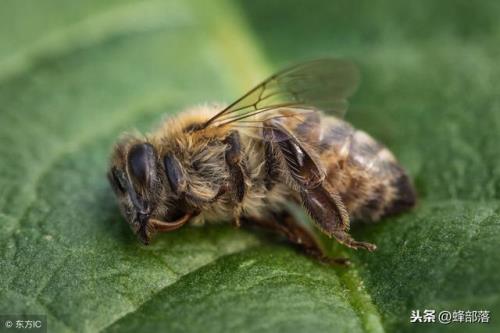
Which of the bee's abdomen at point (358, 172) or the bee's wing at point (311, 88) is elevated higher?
the bee's wing at point (311, 88)

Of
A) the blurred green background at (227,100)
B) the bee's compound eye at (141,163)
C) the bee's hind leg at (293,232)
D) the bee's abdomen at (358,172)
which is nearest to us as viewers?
the blurred green background at (227,100)

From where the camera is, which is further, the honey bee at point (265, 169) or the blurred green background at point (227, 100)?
the honey bee at point (265, 169)

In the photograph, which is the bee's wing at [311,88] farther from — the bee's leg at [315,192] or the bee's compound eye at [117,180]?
the bee's compound eye at [117,180]

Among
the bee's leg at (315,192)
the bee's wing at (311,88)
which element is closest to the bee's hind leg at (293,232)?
the bee's leg at (315,192)

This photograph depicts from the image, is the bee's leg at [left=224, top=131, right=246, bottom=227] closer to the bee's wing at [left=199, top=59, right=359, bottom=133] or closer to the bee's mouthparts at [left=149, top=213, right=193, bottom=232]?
the bee's wing at [left=199, top=59, right=359, bottom=133]

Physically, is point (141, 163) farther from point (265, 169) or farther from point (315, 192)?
point (315, 192)

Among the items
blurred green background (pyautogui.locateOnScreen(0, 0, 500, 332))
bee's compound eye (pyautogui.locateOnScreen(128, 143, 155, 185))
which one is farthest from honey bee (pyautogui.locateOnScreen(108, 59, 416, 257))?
blurred green background (pyautogui.locateOnScreen(0, 0, 500, 332))

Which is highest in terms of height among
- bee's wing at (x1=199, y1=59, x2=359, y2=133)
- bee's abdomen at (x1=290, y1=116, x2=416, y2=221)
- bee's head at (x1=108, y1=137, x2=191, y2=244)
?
bee's wing at (x1=199, y1=59, x2=359, y2=133)

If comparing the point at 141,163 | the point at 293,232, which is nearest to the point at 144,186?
the point at 141,163
